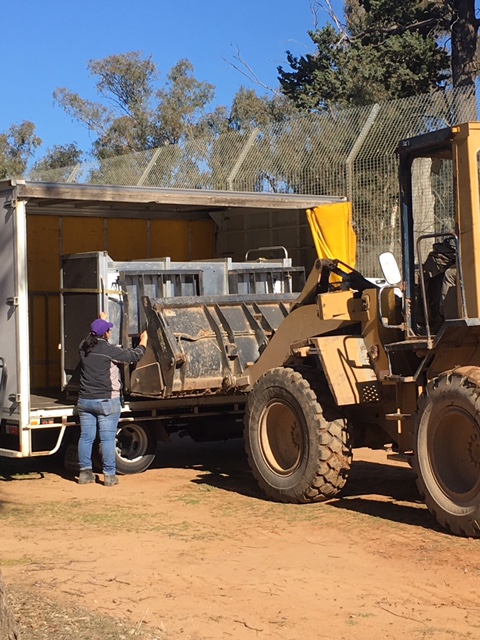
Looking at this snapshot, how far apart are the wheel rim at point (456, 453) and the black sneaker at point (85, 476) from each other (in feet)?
14.1

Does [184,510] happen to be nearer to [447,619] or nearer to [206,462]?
[206,462]

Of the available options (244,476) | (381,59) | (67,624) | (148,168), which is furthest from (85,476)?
(381,59)

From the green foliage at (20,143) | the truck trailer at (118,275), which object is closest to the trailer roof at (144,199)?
the truck trailer at (118,275)

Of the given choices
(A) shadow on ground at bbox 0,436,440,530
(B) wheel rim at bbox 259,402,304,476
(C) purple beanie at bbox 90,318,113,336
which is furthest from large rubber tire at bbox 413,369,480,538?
(C) purple beanie at bbox 90,318,113,336

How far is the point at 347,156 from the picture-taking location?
52.2ft

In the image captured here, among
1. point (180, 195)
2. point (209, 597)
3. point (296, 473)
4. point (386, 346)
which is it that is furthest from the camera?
point (180, 195)

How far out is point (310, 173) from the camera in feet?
55.4

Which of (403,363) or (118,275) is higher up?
(118,275)

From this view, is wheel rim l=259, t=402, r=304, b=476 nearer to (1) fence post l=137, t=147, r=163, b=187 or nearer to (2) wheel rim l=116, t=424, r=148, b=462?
(2) wheel rim l=116, t=424, r=148, b=462

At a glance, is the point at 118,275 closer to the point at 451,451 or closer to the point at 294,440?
the point at 294,440

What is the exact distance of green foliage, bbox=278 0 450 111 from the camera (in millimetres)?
24000

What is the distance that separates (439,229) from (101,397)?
405cm

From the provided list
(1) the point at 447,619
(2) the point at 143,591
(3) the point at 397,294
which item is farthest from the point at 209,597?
(3) the point at 397,294

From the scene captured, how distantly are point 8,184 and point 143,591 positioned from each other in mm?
5440
